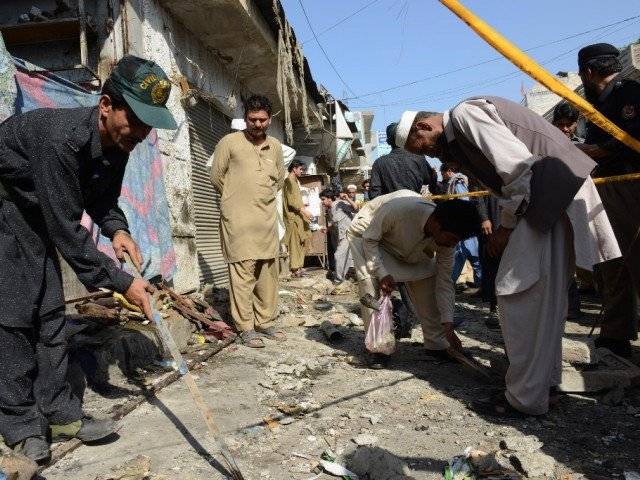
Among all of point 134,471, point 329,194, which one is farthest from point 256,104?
point 329,194

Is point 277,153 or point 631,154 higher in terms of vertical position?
point 277,153

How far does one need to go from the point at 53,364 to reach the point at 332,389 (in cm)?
165

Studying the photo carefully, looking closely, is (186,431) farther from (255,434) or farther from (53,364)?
(53,364)

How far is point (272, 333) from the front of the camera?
185 inches

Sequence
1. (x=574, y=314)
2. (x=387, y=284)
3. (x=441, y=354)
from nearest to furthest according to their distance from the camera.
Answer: (x=387, y=284), (x=441, y=354), (x=574, y=314)

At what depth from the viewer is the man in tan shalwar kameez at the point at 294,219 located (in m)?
9.02

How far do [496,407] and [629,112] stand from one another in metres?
2.10

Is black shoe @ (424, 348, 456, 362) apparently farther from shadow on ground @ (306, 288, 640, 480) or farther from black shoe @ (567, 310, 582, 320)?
black shoe @ (567, 310, 582, 320)

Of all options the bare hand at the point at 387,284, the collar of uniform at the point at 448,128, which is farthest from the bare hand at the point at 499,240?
the bare hand at the point at 387,284

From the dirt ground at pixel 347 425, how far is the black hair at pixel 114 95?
158 cm

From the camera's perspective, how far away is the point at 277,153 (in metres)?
4.95

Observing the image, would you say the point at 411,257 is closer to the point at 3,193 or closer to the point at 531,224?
the point at 531,224

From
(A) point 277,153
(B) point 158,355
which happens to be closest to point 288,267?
(A) point 277,153

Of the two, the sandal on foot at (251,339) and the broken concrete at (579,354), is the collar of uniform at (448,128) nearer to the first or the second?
the broken concrete at (579,354)
